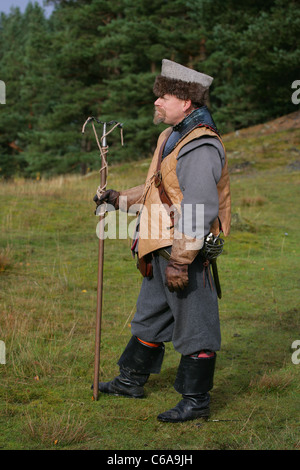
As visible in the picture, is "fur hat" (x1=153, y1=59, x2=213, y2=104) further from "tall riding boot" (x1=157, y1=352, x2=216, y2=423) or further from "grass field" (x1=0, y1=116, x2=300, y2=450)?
"grass field" (x1=0, y1=116, x2=300, y2=450)

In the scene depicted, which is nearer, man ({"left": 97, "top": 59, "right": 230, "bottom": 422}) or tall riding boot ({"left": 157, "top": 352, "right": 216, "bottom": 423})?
man ({"left": 97, "top": 59, "right": 230, "bottom": 422})

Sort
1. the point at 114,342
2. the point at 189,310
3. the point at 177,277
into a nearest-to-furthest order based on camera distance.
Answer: the point at 177,277
the point at 189,310
the point at 114,342

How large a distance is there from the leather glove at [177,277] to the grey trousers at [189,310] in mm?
176

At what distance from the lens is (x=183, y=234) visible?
3.45 m

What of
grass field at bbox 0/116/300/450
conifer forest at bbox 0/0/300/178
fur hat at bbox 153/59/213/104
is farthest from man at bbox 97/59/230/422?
conifer forest at bbox 0/0/300/178

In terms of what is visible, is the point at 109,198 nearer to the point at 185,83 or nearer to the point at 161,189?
the point at 161,189

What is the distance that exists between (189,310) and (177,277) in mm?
290

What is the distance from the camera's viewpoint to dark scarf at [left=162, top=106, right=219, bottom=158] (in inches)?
140

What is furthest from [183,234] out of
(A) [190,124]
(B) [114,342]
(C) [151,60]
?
(C) [151,60]

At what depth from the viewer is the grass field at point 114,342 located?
3.40 meters

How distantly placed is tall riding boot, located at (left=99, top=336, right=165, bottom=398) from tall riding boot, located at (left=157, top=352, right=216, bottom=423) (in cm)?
30

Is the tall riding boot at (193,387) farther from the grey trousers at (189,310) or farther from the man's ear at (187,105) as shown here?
the man's ear at (187,105)
